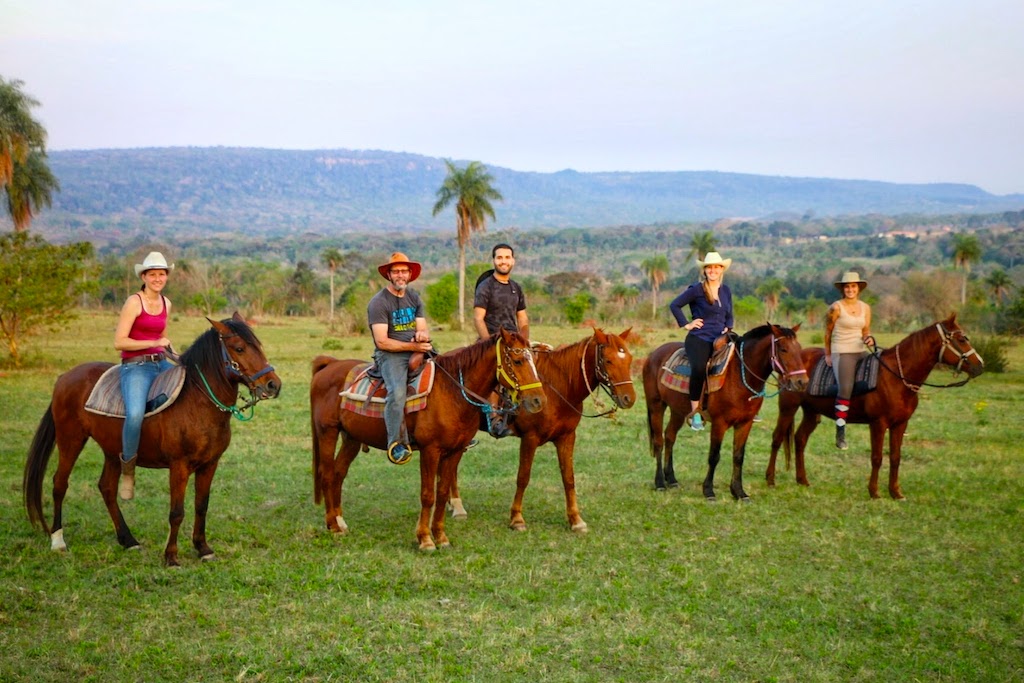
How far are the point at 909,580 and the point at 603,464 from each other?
5563 millimetres

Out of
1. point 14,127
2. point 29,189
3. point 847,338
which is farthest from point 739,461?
point 29,189

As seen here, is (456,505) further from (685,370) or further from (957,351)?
(957,351)

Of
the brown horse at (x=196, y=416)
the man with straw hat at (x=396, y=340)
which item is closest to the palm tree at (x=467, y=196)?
the man with straw hat at (x=396, y=340)

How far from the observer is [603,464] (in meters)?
12.4

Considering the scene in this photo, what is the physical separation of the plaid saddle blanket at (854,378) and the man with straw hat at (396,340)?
5674mm

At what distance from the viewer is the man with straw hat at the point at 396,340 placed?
784 centimetres

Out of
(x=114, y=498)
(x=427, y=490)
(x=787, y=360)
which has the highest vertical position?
(x=787, y=360)

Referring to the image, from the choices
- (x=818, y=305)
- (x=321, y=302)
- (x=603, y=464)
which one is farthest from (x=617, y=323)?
(x=603, y=464)

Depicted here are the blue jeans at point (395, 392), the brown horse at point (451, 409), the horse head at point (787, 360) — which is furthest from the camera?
the horse head at point (787, 360)

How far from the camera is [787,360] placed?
31.7 ft

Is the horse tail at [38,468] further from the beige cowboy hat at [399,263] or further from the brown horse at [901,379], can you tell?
the brown horse at [901,379]

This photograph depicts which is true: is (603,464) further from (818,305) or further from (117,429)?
(818,305)

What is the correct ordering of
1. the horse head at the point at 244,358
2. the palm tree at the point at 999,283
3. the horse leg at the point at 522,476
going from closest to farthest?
1. the horse head at the point at 244,358
2. the horse leg at the point at 522,476
3. the palm tree at the point at 999,283

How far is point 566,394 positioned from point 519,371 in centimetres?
115
